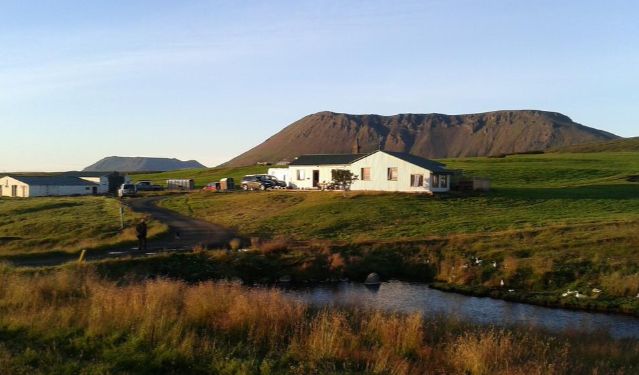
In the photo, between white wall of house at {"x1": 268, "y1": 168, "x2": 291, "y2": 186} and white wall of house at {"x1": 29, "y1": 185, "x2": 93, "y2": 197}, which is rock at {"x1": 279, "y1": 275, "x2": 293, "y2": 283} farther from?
white wall of house at {"x1": 29, "y1": 185, "x2": 93, "y2": 197}

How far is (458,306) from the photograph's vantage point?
21.0 m

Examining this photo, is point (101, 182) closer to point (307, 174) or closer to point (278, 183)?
point (278, 183)

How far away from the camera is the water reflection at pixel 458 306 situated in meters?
18.3

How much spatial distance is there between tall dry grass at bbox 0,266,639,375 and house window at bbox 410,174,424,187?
118 ft

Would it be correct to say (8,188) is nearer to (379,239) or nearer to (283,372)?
(379,239)

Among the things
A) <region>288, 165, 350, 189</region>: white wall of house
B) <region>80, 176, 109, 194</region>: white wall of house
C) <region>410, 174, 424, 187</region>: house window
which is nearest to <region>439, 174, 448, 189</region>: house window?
<region>410, 174, 424, 187</region>: house window

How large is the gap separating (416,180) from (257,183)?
25.1 m

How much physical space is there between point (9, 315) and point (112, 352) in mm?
3799

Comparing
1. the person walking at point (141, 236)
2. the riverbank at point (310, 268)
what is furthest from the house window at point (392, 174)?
the person walking at point (141, 236)

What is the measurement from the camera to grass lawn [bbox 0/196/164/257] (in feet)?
98.1

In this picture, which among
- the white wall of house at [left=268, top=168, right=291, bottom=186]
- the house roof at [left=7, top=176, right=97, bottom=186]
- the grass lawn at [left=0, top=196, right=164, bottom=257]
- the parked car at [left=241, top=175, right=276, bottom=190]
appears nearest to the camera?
the grass lawn at [left=0, top=196, right=164, bottom=257]

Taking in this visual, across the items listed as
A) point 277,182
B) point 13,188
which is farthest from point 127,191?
point 13,188

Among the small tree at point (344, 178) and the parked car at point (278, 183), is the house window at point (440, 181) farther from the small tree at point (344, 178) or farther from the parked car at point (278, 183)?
the parked car at point (278, 183)

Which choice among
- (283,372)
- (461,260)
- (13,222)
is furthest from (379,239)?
(13,222)
